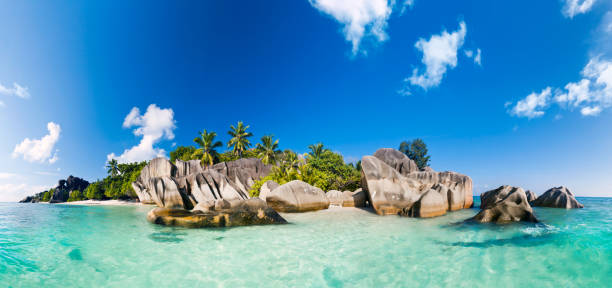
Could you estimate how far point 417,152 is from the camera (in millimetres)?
41188

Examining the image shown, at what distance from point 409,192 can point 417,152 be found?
30.3 m

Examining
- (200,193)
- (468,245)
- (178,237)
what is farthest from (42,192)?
(468,245)

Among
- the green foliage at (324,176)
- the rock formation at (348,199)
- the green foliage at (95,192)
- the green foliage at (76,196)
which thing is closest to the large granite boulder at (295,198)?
the rock formation at (348,199)

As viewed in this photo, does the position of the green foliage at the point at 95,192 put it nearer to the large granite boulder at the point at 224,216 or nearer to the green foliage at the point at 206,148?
the green foliage at the point at 206,148

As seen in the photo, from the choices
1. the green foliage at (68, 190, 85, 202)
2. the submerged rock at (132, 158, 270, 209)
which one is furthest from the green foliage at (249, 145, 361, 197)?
the green foliage at (68, 190, 85, 202)

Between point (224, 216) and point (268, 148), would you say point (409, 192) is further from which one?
point (268, 148)

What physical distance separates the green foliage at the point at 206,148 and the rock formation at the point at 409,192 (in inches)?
980

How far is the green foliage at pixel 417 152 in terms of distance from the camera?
40906 mm

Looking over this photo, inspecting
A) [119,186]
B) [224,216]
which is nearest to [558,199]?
[224,216]

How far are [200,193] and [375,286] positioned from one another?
64.7ft

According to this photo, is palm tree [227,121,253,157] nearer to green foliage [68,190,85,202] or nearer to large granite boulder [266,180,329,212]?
large granite boulder [266,180,329,212]

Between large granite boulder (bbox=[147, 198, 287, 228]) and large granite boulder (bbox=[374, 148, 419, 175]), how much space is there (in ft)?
57.6

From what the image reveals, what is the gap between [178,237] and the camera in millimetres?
7512

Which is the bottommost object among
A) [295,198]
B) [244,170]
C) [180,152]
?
[295,198]
